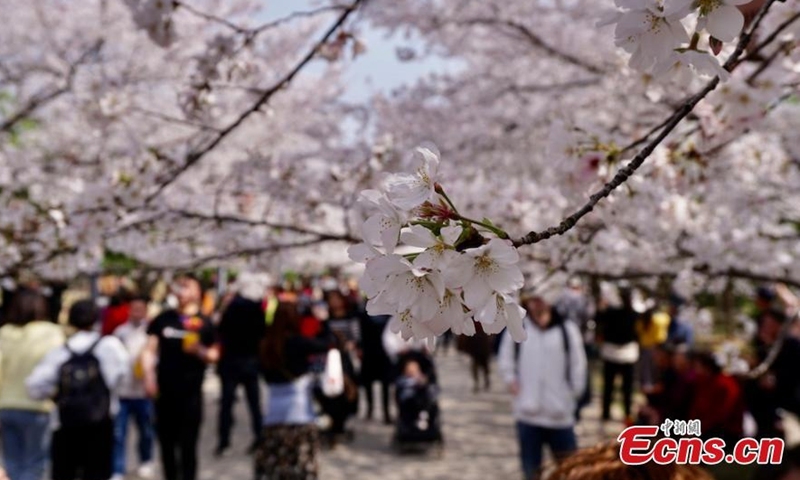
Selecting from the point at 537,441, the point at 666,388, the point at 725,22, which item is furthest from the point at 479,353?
the point at 725,22

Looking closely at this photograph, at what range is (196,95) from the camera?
2.10m

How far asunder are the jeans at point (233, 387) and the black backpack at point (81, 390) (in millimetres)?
2001

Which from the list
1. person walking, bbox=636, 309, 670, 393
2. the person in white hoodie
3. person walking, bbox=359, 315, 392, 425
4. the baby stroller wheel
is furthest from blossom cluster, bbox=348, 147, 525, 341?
person walking, bbox=636, 309, 670, 393

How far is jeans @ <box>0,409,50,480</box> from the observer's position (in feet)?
12.4

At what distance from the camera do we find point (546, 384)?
3963mm

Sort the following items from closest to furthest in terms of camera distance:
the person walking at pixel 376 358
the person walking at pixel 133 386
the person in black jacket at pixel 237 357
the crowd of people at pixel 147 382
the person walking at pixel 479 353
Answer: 1. the crowd of people at pixel 147 382
2. the person walking at pixel 133 386
3. the person in black jacket at pixel 237 357
4. the person walking at pixel 376 358
5. the person walking at pixel 479 353

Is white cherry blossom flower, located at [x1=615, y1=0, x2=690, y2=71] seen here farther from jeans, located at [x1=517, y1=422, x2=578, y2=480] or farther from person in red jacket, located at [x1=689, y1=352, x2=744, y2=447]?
person in red jacket, located at [x1=689, y1=352, x2=744, y2=447]

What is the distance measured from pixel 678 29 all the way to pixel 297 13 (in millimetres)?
1266

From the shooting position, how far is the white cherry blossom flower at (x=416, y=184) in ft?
2.56

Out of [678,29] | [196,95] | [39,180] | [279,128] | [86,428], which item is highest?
[279,128]

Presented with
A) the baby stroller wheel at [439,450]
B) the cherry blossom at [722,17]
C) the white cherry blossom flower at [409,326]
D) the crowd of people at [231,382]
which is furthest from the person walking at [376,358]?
the cherry blossom at [722,17]

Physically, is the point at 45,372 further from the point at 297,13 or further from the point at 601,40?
the point at 601,40

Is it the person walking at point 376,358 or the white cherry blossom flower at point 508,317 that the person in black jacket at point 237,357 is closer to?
the person walking at point 376,358

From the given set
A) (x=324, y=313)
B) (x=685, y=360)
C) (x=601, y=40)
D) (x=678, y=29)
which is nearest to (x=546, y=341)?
(x=685, y=360)
